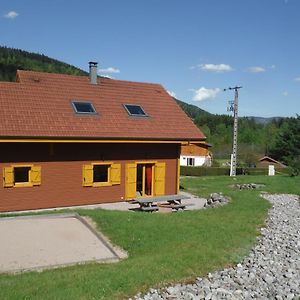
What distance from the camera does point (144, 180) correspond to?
744 inches

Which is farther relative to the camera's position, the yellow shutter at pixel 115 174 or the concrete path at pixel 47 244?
the yellow shutter at pixel 115 174

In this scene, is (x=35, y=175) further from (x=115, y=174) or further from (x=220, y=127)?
(x=220, y=127)

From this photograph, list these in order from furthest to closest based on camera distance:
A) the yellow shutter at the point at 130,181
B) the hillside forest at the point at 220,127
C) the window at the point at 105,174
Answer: the hillside forest at the point at 220,127, the yellow shutter at the point at 130,181, the window at the point at 105,174

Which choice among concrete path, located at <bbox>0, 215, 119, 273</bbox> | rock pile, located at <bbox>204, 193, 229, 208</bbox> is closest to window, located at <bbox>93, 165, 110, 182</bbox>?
rock pile, located at <bbox>204, 193, 229, 208</bbox>

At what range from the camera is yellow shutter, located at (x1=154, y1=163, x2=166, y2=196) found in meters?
18.7

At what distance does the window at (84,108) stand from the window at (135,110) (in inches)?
70.1

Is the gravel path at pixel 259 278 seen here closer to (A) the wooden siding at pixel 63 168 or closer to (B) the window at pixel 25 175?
(A) the wooden siding at pixel 63 168

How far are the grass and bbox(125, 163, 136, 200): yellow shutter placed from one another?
4908 mm

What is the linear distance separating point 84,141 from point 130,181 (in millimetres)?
3082

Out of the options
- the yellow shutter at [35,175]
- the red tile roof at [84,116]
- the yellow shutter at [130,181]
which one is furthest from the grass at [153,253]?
the yellow shutter at [130,181]

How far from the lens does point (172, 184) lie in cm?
1936

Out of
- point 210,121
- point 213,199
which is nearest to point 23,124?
point 213,199

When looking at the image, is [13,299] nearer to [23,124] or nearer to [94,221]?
[94,221]

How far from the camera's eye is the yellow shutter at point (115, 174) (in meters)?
17.5
